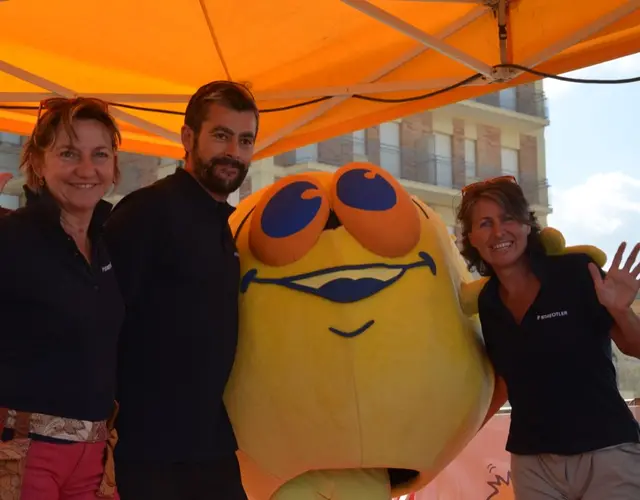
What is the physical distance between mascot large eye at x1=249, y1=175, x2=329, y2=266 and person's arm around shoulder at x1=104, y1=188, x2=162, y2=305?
1.42 feet

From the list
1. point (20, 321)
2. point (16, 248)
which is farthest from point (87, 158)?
point (20, 321)

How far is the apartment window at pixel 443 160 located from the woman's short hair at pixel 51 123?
12.9 metres

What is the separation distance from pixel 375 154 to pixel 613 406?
1187cm

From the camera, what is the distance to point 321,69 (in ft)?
13.3

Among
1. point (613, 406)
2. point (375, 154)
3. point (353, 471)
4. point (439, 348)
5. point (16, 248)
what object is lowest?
point (353, 471)

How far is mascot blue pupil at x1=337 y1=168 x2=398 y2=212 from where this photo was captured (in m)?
2.58

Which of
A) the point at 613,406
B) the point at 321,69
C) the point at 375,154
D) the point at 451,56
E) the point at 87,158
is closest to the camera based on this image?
the point at 87,158

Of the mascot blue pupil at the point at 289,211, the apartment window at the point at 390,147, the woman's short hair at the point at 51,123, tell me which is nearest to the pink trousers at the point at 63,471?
the woman's short hair at the point at 51,123

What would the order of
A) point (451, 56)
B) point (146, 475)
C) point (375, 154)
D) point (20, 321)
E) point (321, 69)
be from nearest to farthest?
point (20, 321) → point (146, 475) → point (451, 56) → point (321, 69) → point (375, 154)

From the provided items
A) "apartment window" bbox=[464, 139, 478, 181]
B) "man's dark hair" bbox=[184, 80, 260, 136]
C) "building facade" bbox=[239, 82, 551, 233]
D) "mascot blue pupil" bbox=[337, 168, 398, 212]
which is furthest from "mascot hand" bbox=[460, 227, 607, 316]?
"apartment window" bbox=[464, 139, 478, 181]

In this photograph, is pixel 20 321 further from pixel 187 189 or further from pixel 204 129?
pixel 204 129

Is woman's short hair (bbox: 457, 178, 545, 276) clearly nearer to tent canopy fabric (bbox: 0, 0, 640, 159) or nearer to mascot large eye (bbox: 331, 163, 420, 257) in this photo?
mascot large eye (bbox: 331, 163, 420, 257)

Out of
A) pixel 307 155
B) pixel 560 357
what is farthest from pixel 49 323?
pixel 307 155

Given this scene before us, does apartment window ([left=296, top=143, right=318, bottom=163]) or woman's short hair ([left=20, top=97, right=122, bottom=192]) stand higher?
apartment window ([left=296, top=143, right=318, bottom=163])
